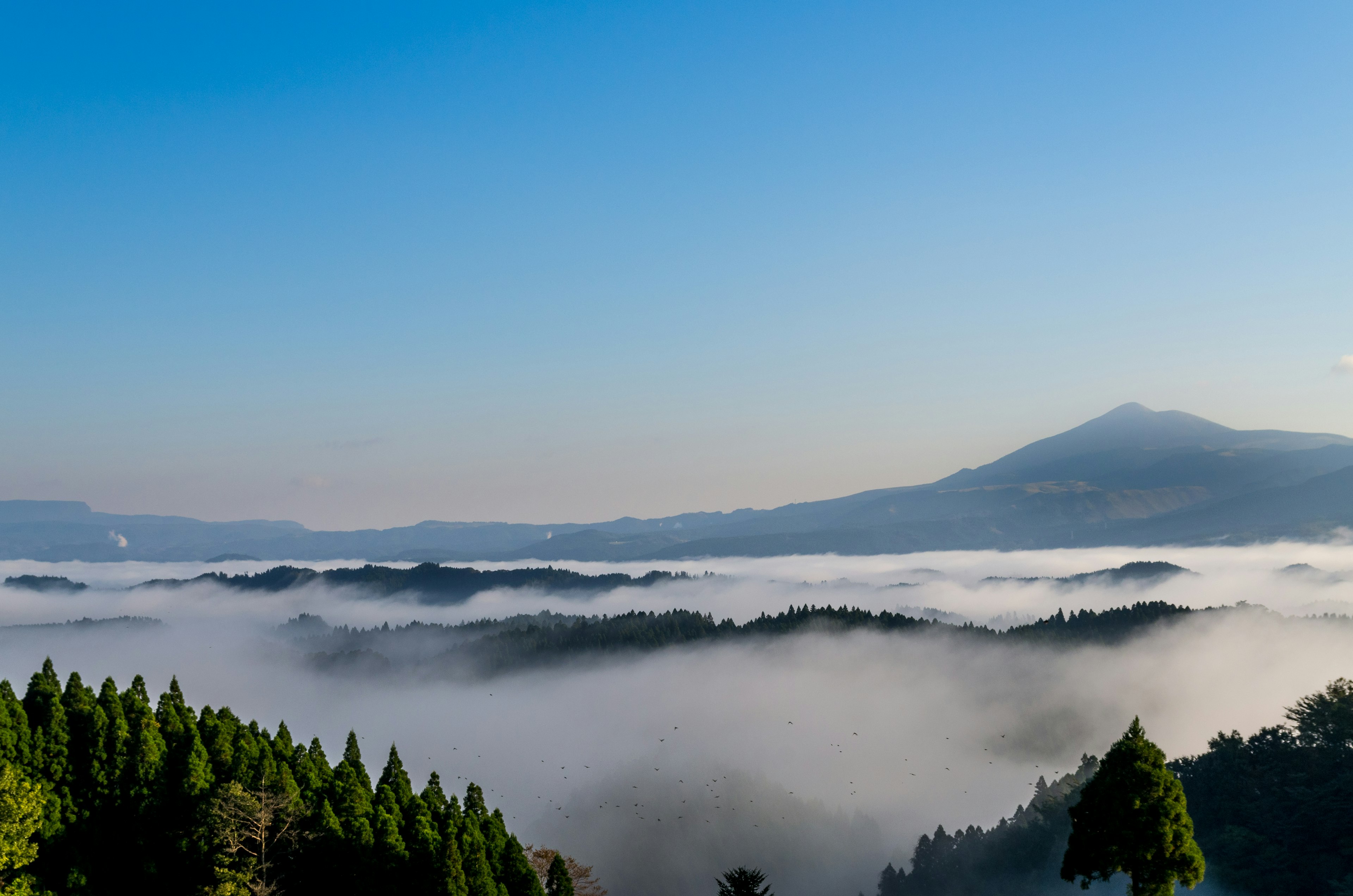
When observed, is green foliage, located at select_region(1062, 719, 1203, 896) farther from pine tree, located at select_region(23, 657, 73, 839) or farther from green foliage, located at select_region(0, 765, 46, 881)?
pine tree, located at select_region(23, 657, 73, 839)

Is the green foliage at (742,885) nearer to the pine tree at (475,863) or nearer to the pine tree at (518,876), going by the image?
the pine tree at (518,876)

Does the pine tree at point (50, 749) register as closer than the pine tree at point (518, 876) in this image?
No

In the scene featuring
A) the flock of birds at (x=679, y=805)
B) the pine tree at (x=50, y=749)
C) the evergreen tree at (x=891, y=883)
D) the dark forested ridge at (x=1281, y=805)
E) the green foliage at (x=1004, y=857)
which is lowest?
the flock of birds at (x=679, y=805)

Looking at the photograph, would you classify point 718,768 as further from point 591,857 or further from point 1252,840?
point 1252,840

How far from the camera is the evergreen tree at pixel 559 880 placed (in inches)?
1938

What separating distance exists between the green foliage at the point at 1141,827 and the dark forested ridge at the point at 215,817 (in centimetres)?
3327

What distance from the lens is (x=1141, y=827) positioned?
34.9 meters

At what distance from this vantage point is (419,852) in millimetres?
48344

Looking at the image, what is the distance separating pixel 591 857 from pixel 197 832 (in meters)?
116

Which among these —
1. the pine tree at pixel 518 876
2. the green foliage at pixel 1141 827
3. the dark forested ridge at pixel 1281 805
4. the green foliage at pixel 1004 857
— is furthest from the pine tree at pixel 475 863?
the green foliage at pixel 1004 857

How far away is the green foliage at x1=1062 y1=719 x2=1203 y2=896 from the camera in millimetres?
34656

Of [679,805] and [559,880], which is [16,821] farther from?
[679,805]

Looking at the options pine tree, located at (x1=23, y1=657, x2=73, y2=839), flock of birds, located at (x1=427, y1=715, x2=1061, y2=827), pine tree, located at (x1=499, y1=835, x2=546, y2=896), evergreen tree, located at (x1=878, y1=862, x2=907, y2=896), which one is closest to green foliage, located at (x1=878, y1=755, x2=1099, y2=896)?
evergreen tree, located at (x1=878, y1=862, x2=907, y2=896)

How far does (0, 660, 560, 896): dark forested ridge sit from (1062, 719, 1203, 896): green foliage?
109 ft
